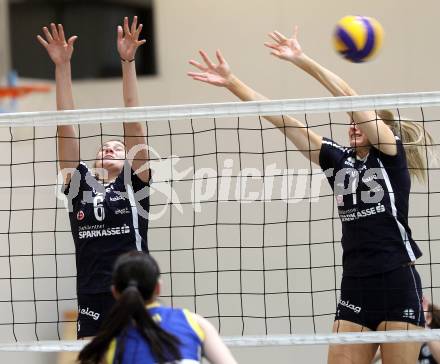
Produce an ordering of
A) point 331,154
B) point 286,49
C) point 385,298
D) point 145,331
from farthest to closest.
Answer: point 286,49 → point 331,154 → point 385,298 → point 145,331

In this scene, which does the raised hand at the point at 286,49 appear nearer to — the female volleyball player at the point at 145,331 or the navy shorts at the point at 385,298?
the navy shorts at the point at 385,298

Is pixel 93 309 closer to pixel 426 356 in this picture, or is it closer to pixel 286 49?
pixel 286 49

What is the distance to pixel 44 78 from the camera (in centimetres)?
991

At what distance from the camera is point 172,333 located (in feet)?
10.0

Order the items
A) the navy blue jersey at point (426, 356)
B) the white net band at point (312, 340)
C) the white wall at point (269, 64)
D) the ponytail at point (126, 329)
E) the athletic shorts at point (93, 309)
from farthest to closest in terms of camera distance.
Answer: the white wall at point (269, 64), the navy blue jersey at point (426, 356), the athletic shorts at point (93, 309), the white net band at point (312, 340), the ponytail at point (126, 329)

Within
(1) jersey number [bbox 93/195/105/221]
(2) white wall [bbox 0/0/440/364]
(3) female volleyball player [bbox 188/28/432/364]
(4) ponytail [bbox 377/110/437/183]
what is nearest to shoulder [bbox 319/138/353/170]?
(3) female volleyball player [bbox 188/28/432/364]

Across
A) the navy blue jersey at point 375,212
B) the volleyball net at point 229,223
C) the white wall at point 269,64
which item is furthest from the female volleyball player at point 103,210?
the white wall at point 269,64

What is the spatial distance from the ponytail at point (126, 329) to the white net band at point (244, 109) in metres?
2.00

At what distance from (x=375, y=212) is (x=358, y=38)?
3.43ft

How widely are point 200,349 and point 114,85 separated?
21.9 feet

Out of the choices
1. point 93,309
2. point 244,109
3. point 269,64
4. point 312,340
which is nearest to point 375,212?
point 312,340

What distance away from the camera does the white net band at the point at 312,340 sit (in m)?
4.46

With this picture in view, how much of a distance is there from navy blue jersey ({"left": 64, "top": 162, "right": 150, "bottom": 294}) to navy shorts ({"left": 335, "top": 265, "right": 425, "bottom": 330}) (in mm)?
1106

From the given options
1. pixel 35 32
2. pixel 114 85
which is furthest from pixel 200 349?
pixel 35 32
